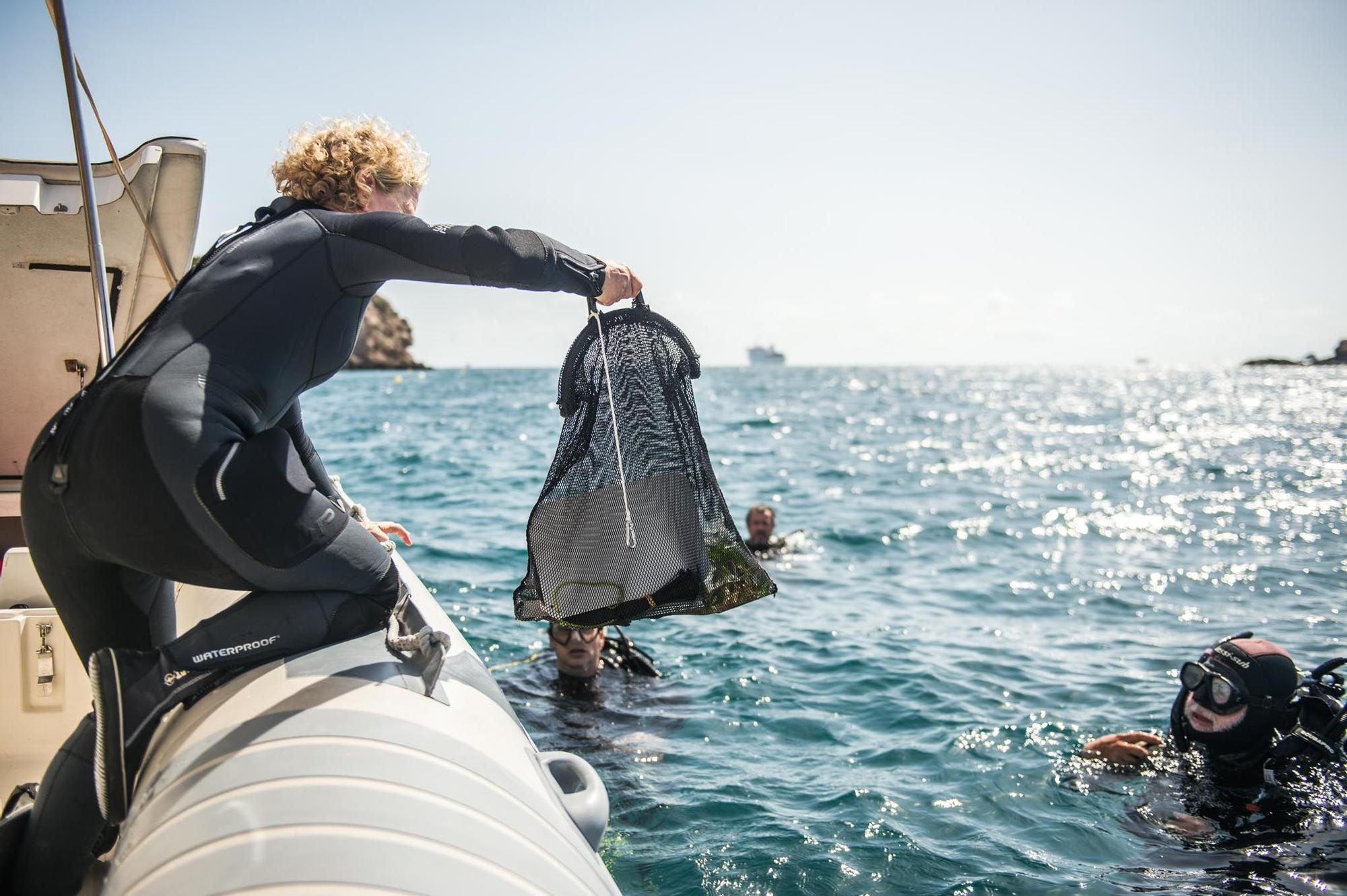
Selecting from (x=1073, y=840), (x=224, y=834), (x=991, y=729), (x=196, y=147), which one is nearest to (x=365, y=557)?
(x=224, y=834)

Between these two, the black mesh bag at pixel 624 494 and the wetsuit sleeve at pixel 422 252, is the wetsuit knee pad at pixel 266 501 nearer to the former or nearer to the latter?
the wetsuit sleeve at pixel 422 252

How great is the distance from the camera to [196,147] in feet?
13.2

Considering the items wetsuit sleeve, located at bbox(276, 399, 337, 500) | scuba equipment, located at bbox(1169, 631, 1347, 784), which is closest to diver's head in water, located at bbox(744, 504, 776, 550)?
scuba equipment, located at bbox(1169, 631, 1347, 784)

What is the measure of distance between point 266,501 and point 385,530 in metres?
1.35

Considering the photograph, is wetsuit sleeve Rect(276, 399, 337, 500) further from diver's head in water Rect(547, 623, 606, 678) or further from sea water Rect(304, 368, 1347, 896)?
diver's head in water Rect(547, 623, 606, 678)

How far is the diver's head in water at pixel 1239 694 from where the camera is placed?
4.50m

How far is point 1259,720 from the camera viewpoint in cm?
450

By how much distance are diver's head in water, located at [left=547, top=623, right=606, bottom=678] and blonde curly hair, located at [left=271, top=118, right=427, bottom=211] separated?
401 centimetres

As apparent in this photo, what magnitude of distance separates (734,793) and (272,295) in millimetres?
3785

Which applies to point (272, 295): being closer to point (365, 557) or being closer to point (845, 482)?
point (365, 557)

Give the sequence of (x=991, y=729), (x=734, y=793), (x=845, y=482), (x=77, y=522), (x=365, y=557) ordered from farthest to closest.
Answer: (x=845, y=482), (x=991, y=729), (x=734, y=793), (x=365, y=557), (x=77, y=522)

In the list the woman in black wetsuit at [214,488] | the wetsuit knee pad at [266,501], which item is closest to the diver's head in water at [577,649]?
the woman in black wetsuit at [214,488]

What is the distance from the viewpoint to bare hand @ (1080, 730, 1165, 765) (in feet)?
16.6

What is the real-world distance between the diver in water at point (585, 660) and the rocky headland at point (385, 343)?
3451 inches
